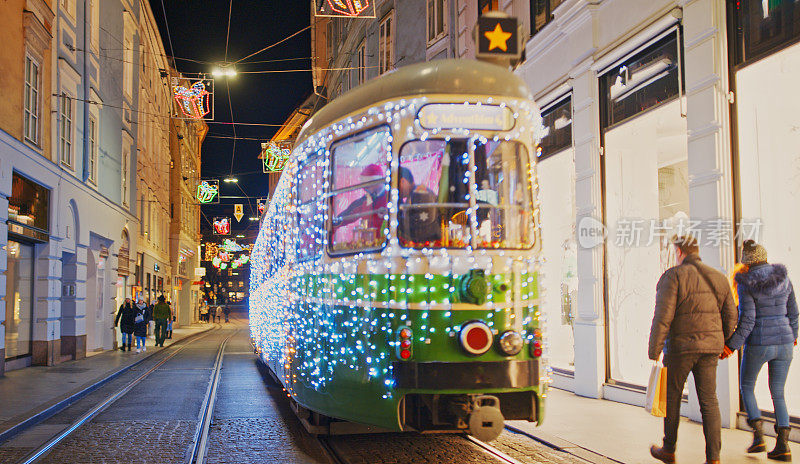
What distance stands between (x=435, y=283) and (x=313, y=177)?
180 centimetres

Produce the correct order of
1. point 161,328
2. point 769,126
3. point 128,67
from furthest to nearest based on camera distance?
point 128,67 < point 161,328 < point 769,126

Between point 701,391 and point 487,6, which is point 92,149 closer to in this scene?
point 487,6

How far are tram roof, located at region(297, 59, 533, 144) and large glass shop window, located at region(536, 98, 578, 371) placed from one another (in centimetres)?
538

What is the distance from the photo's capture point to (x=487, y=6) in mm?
14211

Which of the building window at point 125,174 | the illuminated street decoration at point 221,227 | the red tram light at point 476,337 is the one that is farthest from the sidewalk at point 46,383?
the illuminated street decoration at point 221,227

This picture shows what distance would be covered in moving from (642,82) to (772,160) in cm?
236

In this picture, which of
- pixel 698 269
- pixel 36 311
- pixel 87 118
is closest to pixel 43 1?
pixel 87 118

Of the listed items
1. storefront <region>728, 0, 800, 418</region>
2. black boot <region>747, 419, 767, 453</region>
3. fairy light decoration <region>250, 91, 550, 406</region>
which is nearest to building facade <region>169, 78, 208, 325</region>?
fairy light decoration <region>250, 91, 550, 406</region>

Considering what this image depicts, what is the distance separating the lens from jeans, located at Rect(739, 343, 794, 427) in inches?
241

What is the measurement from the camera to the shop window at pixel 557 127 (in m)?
11.3

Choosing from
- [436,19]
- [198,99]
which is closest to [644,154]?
[436,19]

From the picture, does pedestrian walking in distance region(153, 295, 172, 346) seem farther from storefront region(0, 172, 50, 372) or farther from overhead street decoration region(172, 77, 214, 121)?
storefront region(0, 172, 50, 372)

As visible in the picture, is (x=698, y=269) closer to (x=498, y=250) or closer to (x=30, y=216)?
(x=498, y=250)

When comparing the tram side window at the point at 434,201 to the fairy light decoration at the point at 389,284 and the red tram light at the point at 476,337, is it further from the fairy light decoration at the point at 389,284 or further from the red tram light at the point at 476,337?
the red tram light at the point at 476,337
